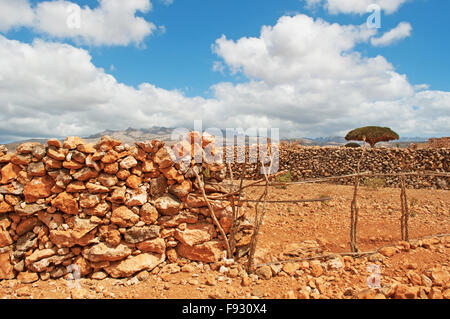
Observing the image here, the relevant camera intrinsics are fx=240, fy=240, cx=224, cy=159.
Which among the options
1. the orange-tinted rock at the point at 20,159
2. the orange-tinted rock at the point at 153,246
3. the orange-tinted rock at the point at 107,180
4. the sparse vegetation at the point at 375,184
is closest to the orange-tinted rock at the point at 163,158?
the orange-tinted rock at the point at 107,180

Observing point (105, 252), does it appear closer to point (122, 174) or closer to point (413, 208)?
point (122, 174)

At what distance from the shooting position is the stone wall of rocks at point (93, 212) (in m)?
3.88

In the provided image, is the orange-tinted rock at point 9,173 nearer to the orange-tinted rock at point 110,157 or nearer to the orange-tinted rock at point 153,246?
the orange-tinted rock at point 110,157

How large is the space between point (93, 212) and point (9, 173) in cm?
161

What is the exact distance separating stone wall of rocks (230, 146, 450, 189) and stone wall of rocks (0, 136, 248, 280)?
30.7ft

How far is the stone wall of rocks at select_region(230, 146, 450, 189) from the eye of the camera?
11938 mm

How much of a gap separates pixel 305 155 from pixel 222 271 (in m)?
11.0

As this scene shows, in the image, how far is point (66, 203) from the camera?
3938mm

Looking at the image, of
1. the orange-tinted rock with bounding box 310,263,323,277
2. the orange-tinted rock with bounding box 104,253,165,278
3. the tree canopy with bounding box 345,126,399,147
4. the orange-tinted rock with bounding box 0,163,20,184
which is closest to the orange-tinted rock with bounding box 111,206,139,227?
the orange-tinted rock with bounding box 104,253,165,278

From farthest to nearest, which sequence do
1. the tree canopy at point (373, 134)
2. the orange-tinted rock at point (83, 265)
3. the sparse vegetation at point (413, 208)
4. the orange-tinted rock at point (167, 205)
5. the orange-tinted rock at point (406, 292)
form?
1. the tree canopy at point (373, 134)
2. the sparse vegetation at point (413, 208)
3. the orange-tinted rock at point (167, 205)
4. the orange-tinted rock at point (83, 265)
5. the orange-tinted rock at point (406, 292)

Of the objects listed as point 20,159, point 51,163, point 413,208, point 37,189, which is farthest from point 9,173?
point 413,208

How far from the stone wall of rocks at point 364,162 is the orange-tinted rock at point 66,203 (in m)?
10.1

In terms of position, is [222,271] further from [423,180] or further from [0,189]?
[423,180]
